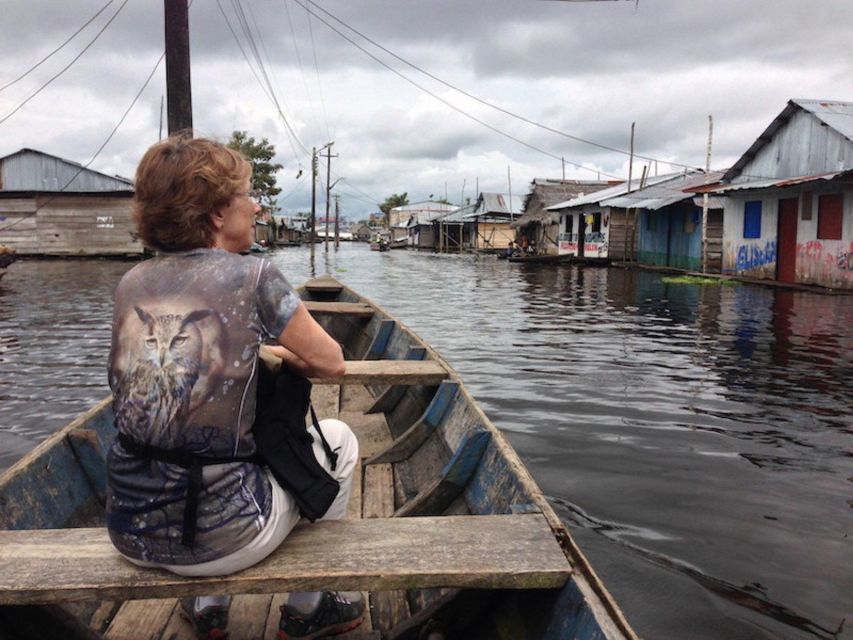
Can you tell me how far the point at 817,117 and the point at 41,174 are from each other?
30035 mm

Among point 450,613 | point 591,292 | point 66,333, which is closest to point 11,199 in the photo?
point 66,333

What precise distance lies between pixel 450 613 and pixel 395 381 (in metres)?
2.12

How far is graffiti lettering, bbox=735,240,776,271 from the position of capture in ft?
62.0

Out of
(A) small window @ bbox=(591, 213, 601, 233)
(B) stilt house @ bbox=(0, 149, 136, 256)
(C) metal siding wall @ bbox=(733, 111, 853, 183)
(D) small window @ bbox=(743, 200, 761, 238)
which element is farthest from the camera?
(A) small window @ bbox=(591, 213, 601, 233)

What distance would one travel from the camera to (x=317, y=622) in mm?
2391

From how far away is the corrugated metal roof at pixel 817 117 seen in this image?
53.8 ft

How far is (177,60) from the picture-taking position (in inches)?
280

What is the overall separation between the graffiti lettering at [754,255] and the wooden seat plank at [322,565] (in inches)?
754

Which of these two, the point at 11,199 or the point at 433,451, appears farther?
the point at 11,199

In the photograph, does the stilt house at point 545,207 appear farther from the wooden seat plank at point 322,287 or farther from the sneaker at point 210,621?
the sneaker at point 210,621

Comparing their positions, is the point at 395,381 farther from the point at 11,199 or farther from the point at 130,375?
the point at 11,199

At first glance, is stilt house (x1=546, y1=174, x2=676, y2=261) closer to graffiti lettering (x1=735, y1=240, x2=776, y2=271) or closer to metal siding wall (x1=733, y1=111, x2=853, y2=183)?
graffiti lettering (x1=735, y1=240, x2=776, y2=271)

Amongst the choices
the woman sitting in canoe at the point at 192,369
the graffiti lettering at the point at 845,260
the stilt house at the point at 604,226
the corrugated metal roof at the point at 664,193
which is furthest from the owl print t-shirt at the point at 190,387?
the stilt house at the point at 604,226

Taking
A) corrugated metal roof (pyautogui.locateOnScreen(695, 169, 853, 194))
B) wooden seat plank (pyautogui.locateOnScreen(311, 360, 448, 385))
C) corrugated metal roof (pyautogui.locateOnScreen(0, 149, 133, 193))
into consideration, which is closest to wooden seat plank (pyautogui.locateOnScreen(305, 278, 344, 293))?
wooden seat plank (pyautogui.locateOnScreen(311, 360, 448, 385))
